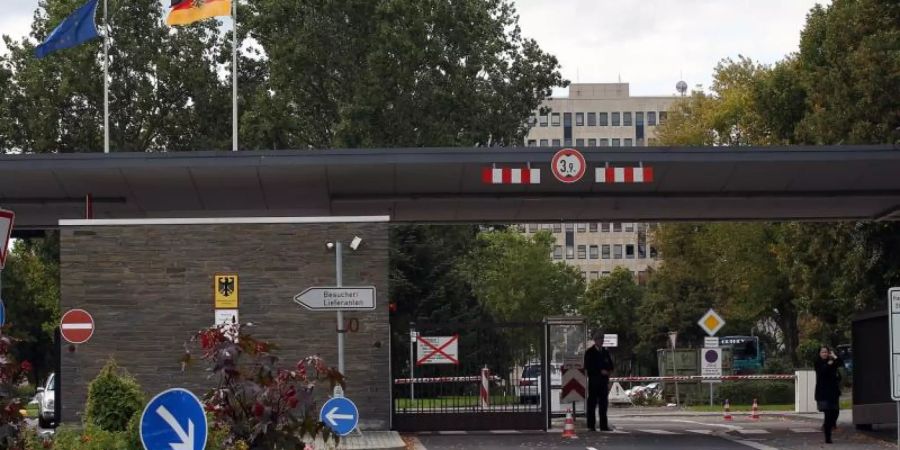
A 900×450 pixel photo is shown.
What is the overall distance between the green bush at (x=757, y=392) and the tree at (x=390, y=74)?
1280 centimetres

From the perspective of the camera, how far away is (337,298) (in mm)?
24656

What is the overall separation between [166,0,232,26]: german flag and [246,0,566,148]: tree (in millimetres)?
21808

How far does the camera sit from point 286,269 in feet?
83.8

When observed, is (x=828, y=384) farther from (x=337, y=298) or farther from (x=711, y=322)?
(x=711, y=322)

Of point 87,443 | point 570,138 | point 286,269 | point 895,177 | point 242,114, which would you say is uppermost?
point 570,138

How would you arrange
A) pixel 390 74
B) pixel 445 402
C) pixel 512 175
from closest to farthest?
pixel 445 402
pixel 512 175
pixel 390 74

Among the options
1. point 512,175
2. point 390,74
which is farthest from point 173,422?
point 390,74

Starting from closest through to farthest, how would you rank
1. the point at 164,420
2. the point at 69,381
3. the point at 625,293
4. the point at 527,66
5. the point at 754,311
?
the point at 164,420, the point at 69,381, the point at 527,66, the point at 754,311, the point at 625,293

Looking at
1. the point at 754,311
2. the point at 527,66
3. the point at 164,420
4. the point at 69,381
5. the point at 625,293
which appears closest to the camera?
the point at 164,420

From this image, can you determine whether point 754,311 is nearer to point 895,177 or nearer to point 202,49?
point 202,49

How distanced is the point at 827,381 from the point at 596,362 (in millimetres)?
3893

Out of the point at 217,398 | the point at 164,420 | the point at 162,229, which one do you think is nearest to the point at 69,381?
the point at 162,229

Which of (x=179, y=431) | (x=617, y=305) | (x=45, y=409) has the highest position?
(x=617, y=305)

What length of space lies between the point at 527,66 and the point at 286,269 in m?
34.2
